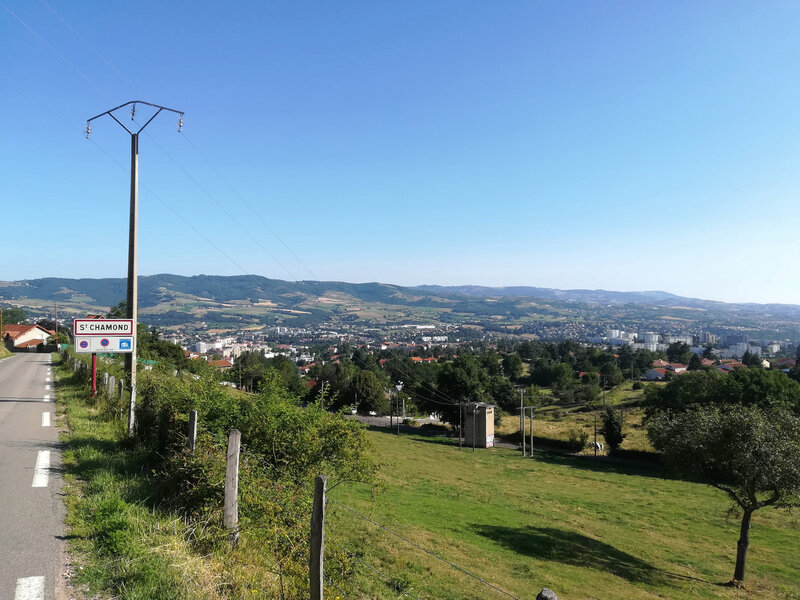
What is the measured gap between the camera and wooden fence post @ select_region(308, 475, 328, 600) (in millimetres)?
4227

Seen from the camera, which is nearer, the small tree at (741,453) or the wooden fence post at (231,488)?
the wooden fence post at (231,488)

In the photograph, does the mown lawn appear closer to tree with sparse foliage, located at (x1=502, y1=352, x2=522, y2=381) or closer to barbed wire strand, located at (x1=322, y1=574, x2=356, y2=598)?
barbed wire strand, located at (x1=322, y1=574, x2=356, y2=598)

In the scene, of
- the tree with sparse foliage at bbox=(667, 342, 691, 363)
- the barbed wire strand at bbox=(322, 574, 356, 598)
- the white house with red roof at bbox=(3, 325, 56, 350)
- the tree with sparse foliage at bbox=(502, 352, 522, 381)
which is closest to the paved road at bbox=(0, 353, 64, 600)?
the barbed wire strand at bbox=(322, 574, 356, 598)

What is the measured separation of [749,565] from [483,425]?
34044mm

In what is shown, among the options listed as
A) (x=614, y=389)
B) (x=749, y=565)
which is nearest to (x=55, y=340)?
(x=749, y=565)

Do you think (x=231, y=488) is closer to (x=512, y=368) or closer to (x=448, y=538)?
(x=448, y=538)

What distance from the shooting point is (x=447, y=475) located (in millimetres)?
29562

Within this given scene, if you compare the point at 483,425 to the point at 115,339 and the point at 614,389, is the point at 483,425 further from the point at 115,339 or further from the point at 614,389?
the point at 614,389

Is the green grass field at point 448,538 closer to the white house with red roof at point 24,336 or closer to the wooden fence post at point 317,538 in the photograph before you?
the wooden fence post at point 317,538

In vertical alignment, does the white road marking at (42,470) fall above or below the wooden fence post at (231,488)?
below

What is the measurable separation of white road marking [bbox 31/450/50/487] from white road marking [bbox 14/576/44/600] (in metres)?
3.76

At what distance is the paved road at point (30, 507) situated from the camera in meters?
5.01

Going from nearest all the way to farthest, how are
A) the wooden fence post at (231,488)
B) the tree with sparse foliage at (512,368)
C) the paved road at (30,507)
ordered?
the paved road at (30,507) → the wooden fence post at (231,488) → the tree with sparse foliage at (512,368)

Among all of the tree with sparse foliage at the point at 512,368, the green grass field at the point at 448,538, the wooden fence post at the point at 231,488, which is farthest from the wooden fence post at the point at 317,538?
the tree with sparse foliage at the point at 512,368
